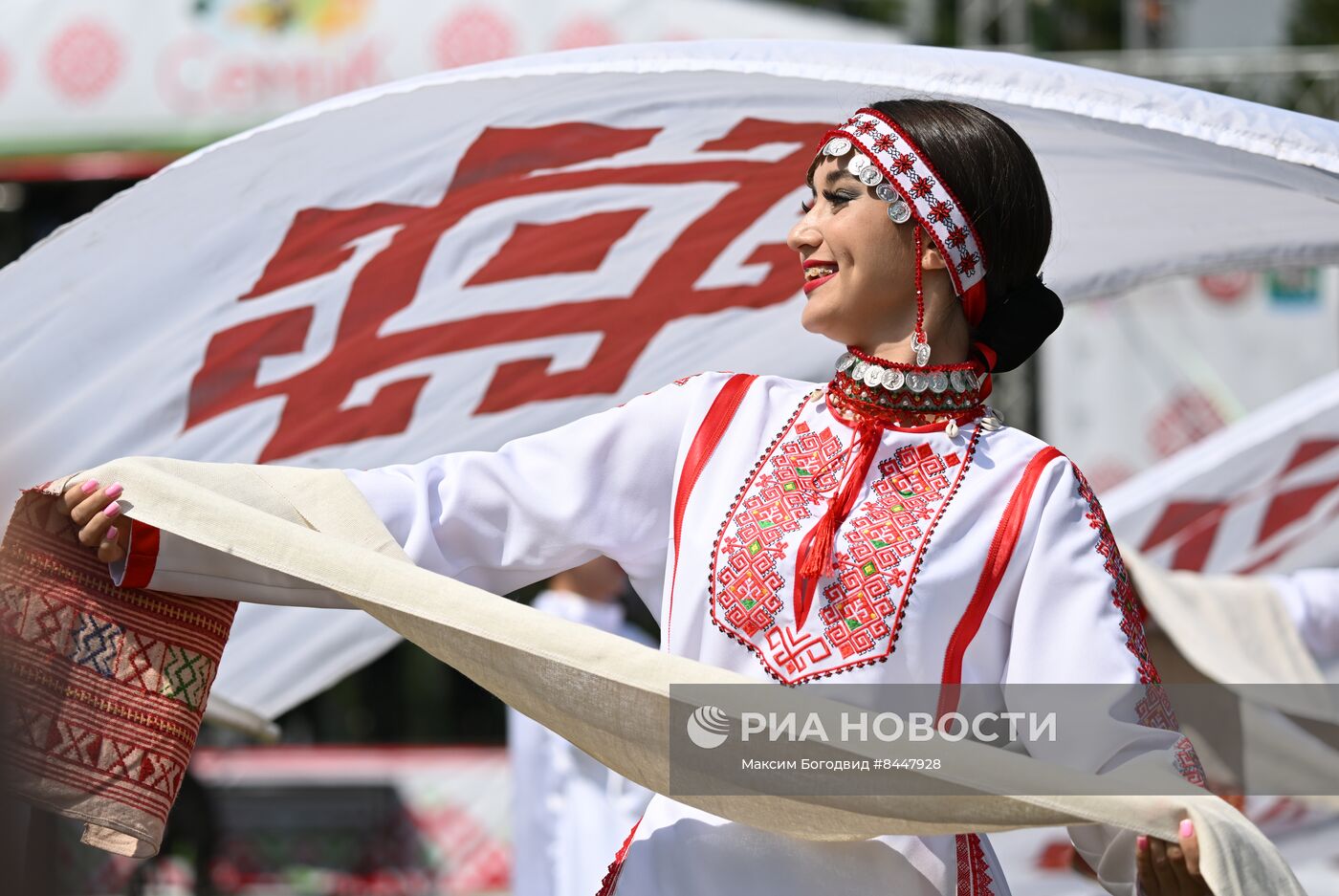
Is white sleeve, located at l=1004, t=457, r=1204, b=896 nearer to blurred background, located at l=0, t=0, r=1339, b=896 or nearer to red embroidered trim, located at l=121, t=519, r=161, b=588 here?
red embroidered trim, located at l=121, t=519, r=161, b=588

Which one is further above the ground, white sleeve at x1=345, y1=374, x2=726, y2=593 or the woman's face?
the woman's face

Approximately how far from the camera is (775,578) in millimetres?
1949

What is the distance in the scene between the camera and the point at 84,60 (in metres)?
7.27

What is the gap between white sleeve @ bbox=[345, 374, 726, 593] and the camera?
207 cm

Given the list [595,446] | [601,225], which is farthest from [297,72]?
[595,446]

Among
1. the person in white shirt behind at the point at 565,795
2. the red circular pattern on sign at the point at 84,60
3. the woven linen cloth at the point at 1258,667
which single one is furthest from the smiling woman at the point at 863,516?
the red circular pattern on sign at the point at 84,60

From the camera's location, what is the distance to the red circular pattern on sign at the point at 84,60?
23.8 feet

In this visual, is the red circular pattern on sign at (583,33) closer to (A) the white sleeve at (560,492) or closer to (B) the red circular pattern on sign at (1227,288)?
(B) the red circular pattern on sign at (1227,288)

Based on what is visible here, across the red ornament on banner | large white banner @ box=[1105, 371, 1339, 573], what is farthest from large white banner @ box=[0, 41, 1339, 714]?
large white banner @ box=[1105, 371, 1339, 573]

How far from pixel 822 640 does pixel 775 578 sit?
0.29ft

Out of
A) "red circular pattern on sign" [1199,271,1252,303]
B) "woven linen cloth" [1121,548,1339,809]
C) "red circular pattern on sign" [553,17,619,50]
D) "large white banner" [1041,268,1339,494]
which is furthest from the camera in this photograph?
"red circular pattern on sign" [1199,271,1252,303]

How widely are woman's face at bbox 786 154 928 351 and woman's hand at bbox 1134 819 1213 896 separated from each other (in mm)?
666

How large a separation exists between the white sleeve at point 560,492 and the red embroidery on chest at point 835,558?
12cm

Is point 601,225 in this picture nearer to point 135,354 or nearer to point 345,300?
point 345,300
